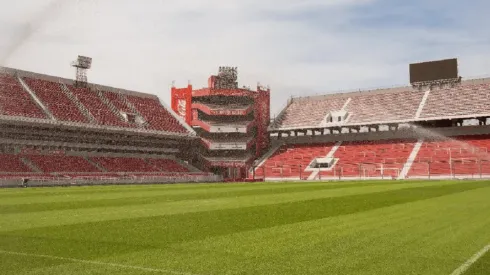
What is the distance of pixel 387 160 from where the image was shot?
60.8m

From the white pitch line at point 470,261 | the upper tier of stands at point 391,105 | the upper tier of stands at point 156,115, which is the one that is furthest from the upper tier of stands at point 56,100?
the white pitch line at point 470,261

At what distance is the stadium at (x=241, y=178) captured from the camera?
864 cm

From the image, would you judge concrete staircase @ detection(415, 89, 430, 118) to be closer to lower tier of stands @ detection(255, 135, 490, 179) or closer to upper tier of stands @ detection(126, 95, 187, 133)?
lower tier of stands @ detection(255, 135, 490, 179)

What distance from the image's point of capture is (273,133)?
7919cm

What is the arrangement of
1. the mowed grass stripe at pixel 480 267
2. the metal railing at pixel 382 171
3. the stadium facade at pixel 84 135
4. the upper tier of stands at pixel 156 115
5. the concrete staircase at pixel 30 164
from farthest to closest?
1. the upper tier of stands at pixel 156 115
2. the metal railing at pixel 382 171
3. the stadium facade at pixel 84 135
4. the concrete staircase at pixel 30 164
5. the mowed grass stripe at pixel 480 267

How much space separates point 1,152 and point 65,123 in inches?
334

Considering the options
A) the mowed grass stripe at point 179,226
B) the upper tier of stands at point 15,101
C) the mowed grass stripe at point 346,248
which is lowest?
the mowed grass stripe at point 179,226

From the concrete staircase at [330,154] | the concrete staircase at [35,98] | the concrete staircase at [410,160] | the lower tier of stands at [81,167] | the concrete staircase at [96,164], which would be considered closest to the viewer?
the lower tier of stands at [81,167]

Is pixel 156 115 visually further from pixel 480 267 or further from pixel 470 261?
pixel 480 267

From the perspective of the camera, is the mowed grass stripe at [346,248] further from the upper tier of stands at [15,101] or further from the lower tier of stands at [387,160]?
the upper tier of stands at [15,101]

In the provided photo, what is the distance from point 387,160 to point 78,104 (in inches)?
1561

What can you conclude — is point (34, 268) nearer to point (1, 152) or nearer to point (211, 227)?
point (211, 227)

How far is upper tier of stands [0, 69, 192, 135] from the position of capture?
54.3 m

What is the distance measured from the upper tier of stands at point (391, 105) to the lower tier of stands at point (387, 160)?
11.8ft
